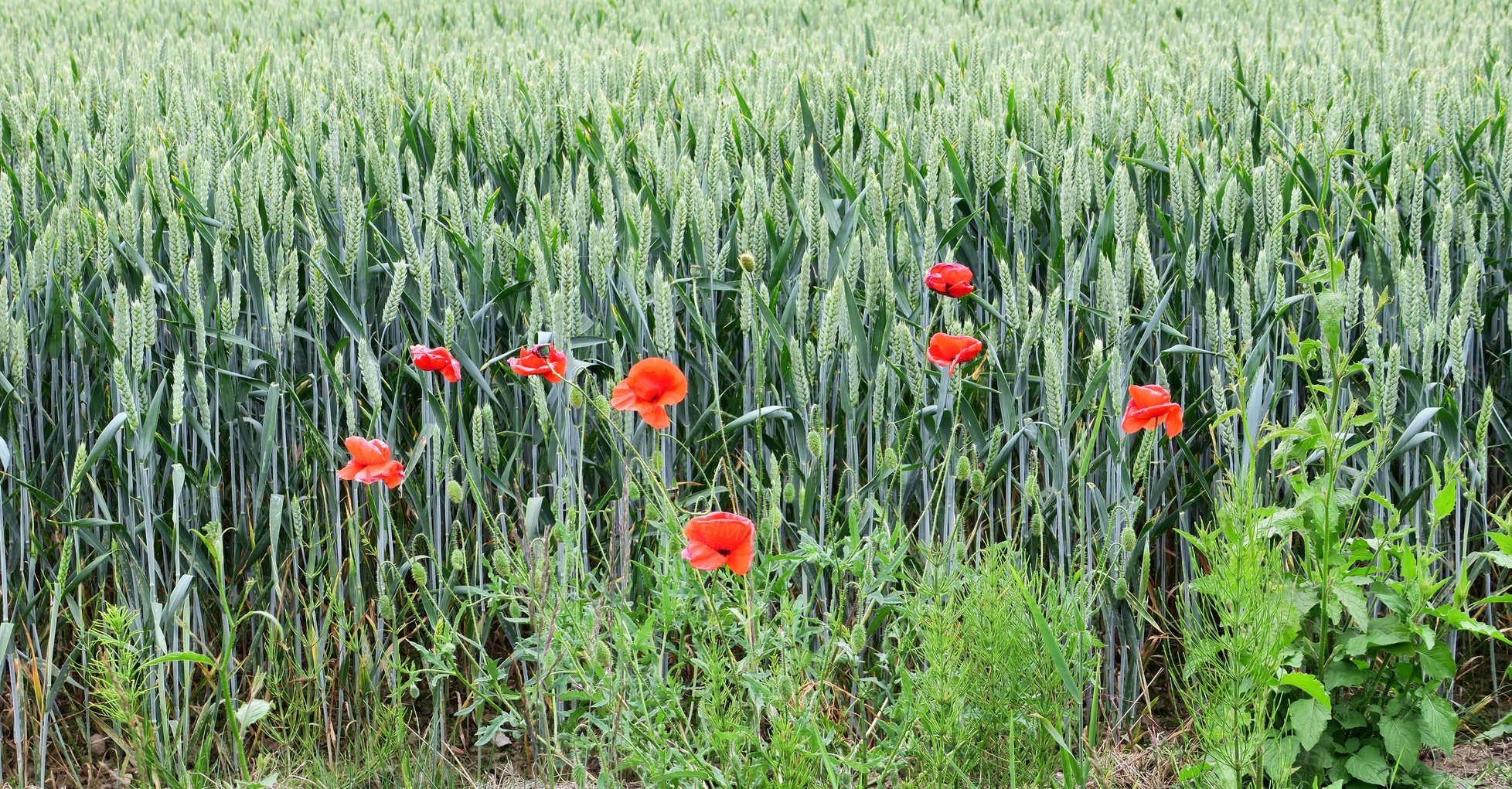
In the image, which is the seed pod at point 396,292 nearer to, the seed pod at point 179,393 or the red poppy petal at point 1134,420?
the seed pod at point 179,393

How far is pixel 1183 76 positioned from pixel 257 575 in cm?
230

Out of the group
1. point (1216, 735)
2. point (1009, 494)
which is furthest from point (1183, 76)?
point (1216, 735)

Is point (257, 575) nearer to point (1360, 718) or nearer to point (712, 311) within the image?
point (712, 311)

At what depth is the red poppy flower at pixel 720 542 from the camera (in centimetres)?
112

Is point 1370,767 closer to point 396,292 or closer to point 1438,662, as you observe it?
point 1438,662

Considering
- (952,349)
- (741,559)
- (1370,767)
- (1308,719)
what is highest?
(952,349)

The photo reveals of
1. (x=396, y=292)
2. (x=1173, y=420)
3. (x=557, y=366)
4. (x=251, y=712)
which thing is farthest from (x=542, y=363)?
(x=1173, y=420)

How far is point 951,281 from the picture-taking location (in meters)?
1.47

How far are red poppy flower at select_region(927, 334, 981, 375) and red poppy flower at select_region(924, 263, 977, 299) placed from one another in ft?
0.32

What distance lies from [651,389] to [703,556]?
233mm

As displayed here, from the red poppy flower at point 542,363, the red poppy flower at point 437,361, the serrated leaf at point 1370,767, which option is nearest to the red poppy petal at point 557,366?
the red poppy flower at point 542,363

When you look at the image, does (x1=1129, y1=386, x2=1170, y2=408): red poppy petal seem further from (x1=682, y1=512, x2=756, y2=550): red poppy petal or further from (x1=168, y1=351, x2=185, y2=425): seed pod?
(x1=168, y1=351, x2=185, y2=425): seed pod

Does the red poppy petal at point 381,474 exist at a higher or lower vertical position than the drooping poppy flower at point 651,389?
lower

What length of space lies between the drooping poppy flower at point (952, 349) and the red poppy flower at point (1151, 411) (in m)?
0.19
